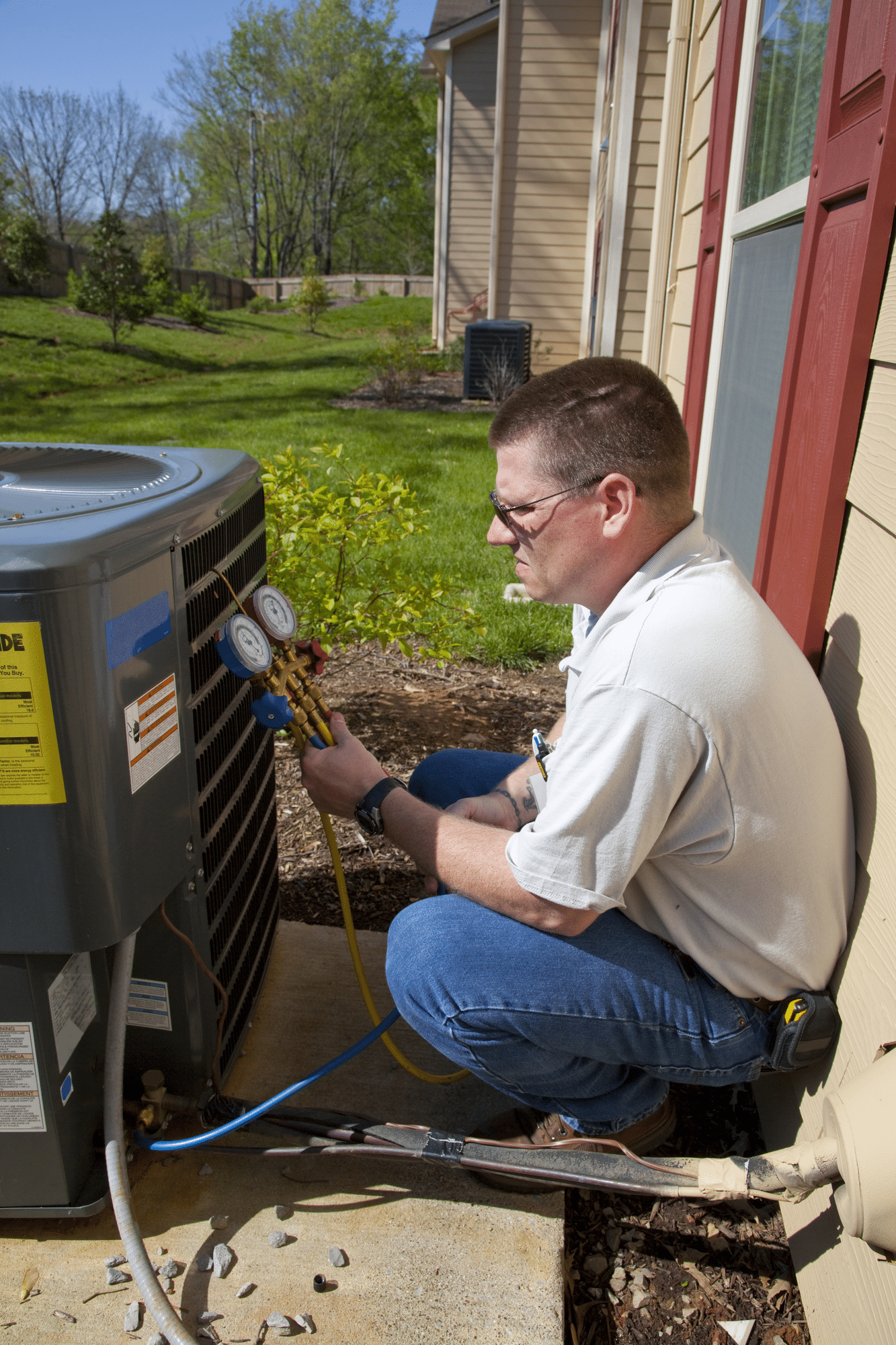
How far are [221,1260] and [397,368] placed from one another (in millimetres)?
10788

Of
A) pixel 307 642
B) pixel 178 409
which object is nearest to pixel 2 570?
pixel 307 642

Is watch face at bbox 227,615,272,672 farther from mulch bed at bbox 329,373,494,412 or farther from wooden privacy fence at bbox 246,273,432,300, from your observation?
wooden privacy fence at bbox 246,273,432,300

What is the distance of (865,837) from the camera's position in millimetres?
1363

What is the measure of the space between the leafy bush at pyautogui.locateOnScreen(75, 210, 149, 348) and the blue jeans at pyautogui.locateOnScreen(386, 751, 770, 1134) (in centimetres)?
1569

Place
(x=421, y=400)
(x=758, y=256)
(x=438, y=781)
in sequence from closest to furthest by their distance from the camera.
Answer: (x=438, y=781) → (x=758, y=256) → (x=421, y=400)

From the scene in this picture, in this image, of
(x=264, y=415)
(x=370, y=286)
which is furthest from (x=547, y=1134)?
(x=370, y=286)

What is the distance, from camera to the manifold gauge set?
4.81 feet

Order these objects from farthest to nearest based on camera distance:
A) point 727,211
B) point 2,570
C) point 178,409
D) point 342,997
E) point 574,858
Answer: point 178,409 → point 727,211 → point 342,997 → point 574,858 → point 2,570

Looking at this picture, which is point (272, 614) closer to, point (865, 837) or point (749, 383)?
point (865, 837)

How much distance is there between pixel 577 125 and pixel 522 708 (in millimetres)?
9419

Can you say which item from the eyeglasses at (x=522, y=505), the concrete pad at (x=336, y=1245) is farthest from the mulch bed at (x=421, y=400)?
the concrete pad at (x=336, y=1245)

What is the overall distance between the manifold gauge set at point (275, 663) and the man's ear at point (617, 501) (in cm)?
57

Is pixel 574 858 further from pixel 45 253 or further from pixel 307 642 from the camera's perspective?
pixel 45 253

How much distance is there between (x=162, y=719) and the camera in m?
1.39
